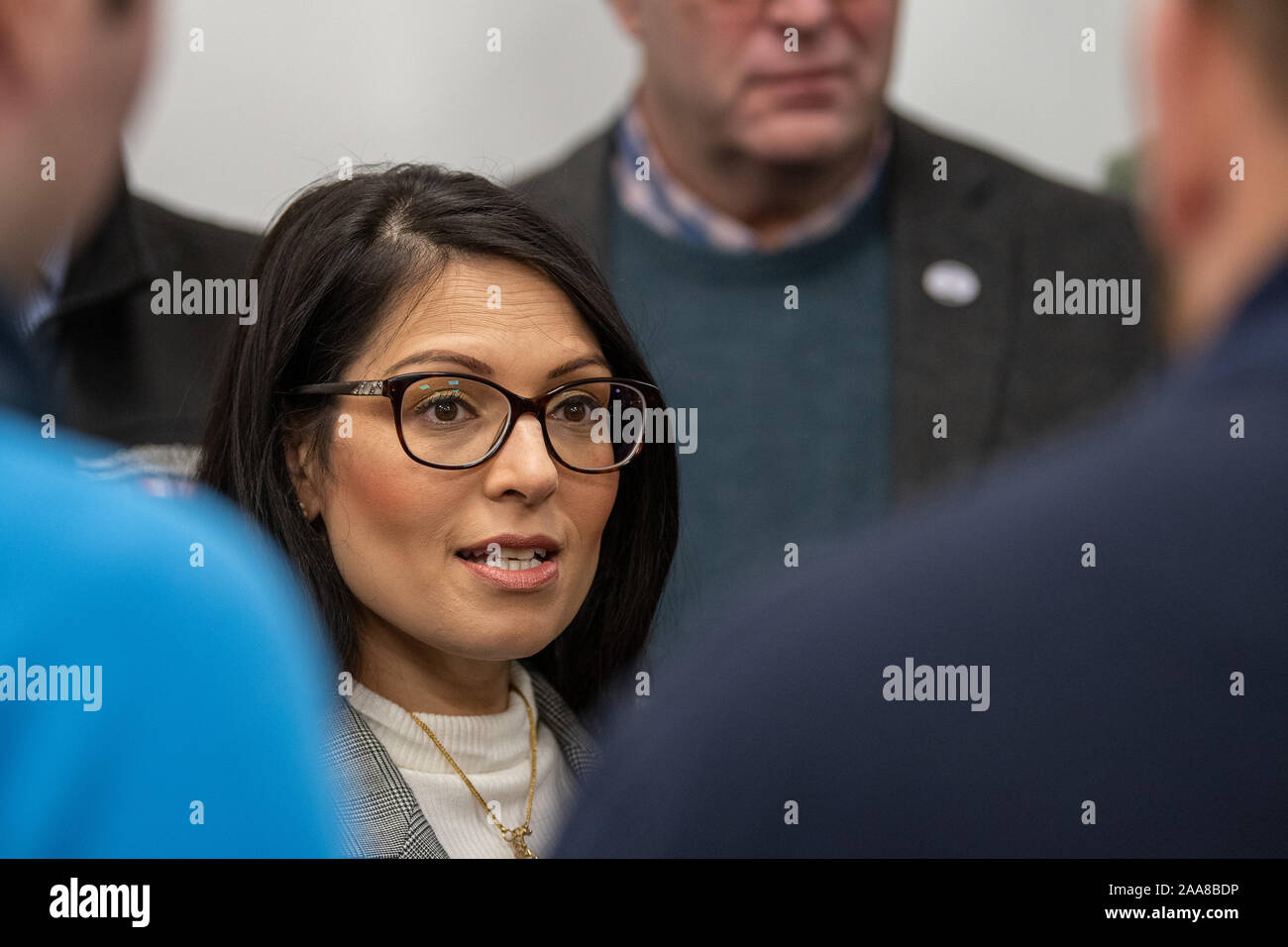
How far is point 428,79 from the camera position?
1.83m

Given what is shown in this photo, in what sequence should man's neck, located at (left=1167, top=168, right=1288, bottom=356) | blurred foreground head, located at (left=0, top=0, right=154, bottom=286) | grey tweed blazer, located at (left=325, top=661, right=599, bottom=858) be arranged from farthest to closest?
blurred foreground head, located at (left=0, top=0, right=154, bottom=286) → grey tweed blazer, located at (left=325, top=661, right=599, bottom=858) → man's neck, located at (left=1167, top=168, right=1288, bottom=356)

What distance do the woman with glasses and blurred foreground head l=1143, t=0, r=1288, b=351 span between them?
0.79 meters

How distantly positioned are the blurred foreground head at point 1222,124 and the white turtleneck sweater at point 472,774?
3.05 ft

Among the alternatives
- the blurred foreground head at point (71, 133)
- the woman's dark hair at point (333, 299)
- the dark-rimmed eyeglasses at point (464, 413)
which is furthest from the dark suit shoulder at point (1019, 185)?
the blurred foreground head at point (71, 133)

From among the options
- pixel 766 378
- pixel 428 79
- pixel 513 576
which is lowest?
pixel 513 576

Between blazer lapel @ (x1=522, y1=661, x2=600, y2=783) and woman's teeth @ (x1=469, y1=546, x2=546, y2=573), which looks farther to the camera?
blazer lapel @ (x1=522, y1=661, x2=600, y2=783)

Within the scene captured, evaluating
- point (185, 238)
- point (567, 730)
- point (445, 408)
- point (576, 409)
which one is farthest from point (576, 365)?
point (185, 238)

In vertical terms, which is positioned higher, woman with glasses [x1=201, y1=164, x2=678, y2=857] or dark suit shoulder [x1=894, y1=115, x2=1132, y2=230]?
dark suit shoulder [x1=894, y1=115, x2=1132, y2=230]

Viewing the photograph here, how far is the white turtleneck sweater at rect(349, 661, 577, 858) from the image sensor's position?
1.42 meters

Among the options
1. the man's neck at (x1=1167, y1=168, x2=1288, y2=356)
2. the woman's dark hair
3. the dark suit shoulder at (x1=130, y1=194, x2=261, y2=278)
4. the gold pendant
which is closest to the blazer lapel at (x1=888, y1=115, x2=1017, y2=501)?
the woman's dark hair

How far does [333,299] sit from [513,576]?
36cm

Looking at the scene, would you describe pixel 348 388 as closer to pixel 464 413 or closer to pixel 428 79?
pixel 464 413

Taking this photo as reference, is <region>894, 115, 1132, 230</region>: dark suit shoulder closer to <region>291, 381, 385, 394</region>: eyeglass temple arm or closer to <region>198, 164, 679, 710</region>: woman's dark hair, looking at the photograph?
<region>198, 164, 679, 710</region>: woman's dark hair

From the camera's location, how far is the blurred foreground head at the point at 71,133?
5.64ft
